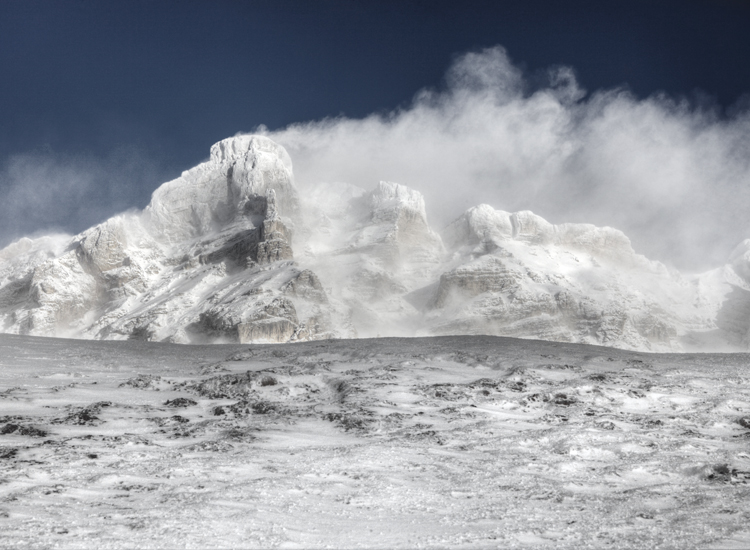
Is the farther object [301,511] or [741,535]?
[301,511]

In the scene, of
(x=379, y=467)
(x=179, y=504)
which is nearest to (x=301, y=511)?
(x=179, y=504)

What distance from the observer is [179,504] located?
318 inches

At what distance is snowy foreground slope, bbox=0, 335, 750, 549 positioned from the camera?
729cm

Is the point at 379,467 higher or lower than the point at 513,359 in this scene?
lower

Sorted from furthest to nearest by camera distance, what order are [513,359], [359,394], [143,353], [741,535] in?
[143,353], [513,359], [359,394], [741,535]

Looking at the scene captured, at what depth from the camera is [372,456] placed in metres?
10.8

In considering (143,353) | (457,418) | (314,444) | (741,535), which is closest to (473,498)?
(741,535)

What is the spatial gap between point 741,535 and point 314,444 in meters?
7.41

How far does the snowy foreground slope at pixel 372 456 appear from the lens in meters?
7.29

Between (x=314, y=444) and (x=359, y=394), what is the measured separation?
465cm

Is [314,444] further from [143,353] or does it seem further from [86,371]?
[143,353]

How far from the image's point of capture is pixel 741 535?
712cm

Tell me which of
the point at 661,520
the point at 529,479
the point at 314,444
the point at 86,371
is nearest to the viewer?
the point at 661,520

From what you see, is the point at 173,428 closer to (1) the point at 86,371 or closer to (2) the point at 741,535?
(1) the point at 86,371
